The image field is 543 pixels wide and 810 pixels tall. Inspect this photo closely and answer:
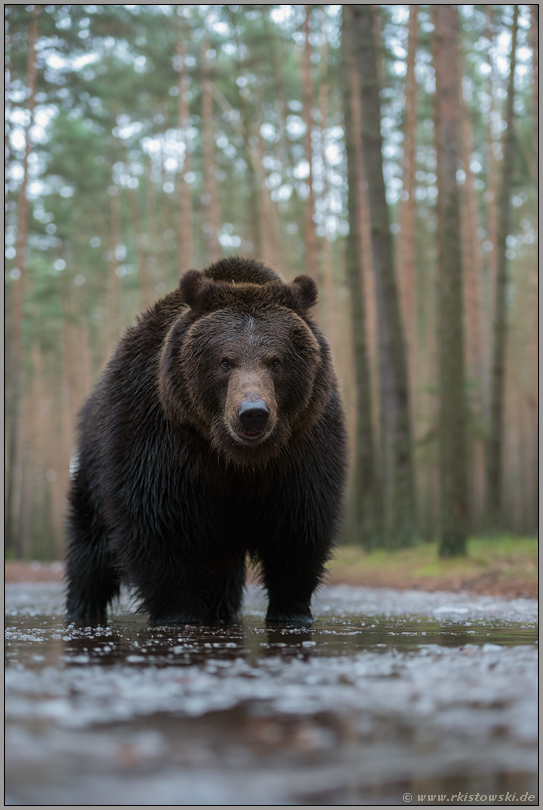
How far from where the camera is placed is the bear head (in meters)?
5.74

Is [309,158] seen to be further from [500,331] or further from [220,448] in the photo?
[220,448]

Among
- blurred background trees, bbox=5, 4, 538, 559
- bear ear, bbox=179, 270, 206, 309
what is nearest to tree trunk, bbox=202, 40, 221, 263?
blurred background trees, bbox=5, 4, 538, 559

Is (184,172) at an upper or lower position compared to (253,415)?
upper

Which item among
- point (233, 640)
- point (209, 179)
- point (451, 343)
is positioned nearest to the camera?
point (233, 640)

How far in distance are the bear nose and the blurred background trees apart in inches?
343

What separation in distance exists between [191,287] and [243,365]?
88 centimetres

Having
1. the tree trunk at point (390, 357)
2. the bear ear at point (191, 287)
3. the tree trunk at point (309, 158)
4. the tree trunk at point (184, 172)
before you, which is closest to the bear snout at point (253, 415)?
the bear ear at point (191, 287)

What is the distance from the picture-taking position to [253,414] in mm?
5293

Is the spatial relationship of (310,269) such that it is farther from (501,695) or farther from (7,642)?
(501,695)

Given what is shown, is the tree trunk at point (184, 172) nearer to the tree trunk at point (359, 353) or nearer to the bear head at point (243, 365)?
the tree trunk at point (359, 353)

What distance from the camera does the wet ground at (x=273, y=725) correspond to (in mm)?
2156

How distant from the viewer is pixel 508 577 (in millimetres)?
11172

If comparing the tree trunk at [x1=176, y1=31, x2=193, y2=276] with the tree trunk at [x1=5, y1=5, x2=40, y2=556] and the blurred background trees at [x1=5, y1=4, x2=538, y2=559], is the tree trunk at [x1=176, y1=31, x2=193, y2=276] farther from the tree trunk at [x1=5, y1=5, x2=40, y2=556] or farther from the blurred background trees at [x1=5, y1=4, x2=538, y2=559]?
the tree trunk at [x1=5, y1=5, x2=40, y2=556]

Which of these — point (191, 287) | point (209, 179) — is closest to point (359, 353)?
point (209, 179)
